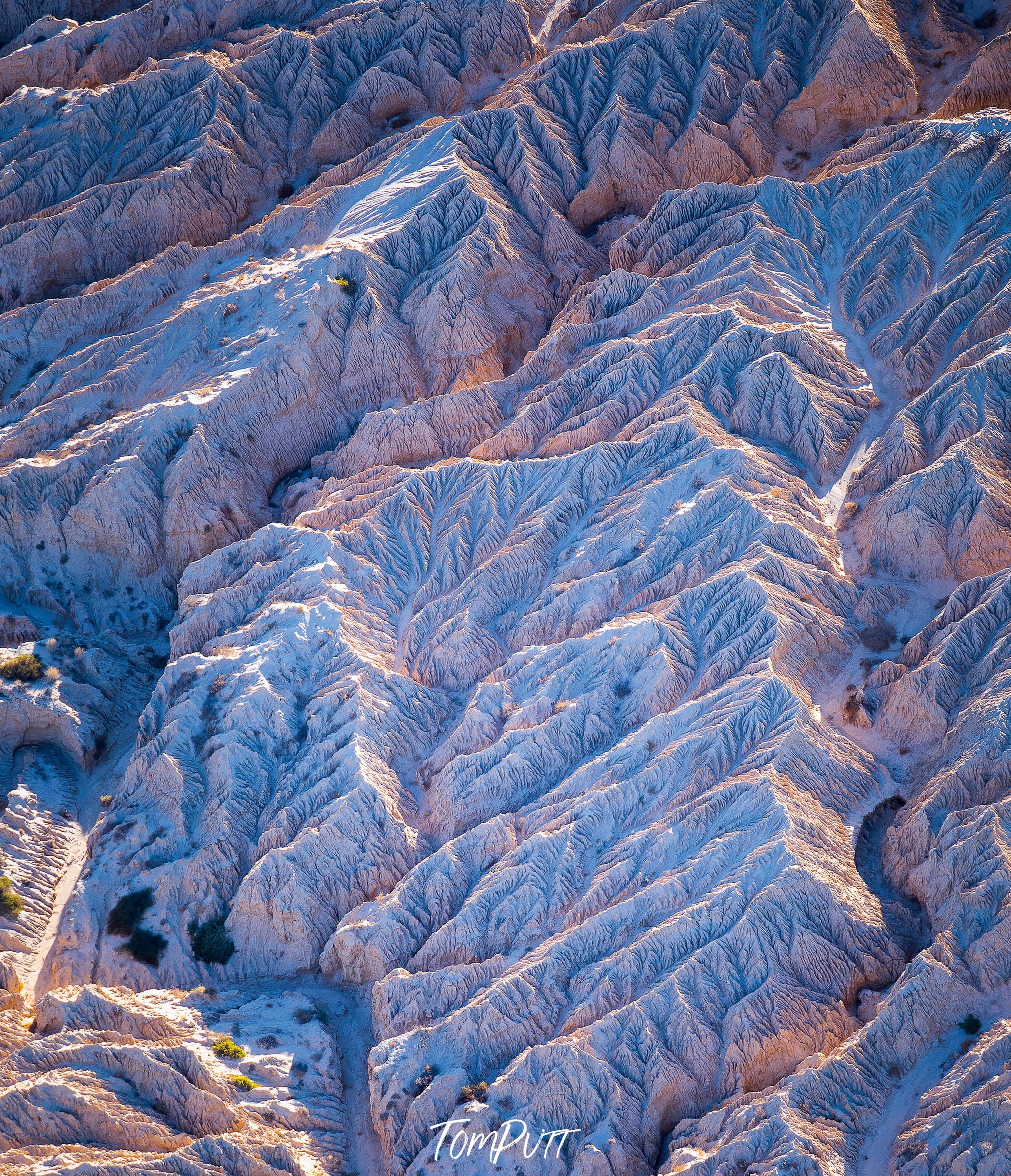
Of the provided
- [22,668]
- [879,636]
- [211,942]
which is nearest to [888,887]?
[879,636]

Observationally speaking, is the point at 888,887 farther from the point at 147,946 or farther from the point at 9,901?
the point at 9,901

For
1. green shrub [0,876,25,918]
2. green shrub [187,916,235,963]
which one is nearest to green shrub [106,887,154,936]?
green shrub [187,916,235,963]

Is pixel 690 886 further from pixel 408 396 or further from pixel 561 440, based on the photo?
pixel 408 396

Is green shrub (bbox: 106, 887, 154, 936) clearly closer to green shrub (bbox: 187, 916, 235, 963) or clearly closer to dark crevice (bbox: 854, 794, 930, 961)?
green shrub (bbox: 187, 916, 235, 963)

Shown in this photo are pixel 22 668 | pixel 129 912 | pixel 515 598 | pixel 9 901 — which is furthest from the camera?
pixel 22 668

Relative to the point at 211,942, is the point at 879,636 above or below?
above

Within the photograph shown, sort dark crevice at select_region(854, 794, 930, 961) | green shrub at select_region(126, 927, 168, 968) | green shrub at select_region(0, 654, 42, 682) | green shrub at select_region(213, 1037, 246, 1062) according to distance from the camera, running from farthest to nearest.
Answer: green shrub at select_region(0, 654, 42, 682)
green shrub at select_region(126, 927, 168, 968)
green shrub at select_region(213, 1037, 246, 1062)
dark crevice at select_region(854, 794, 930, 961)
